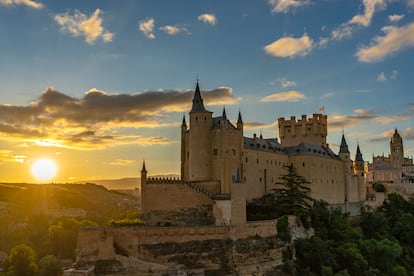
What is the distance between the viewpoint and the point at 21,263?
6009 centimetres

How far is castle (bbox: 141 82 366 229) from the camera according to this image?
151 feet

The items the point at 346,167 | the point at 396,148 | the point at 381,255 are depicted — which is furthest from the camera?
the point at 396,148

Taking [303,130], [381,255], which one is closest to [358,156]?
[303,130]

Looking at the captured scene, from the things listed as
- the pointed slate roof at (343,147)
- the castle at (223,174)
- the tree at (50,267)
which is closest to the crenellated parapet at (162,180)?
the castle at (223,174)

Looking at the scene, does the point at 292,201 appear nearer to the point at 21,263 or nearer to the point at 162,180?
the point at 162,180

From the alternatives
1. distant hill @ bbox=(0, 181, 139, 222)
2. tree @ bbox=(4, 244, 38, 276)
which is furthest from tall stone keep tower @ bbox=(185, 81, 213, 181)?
distant hill @ bbox=(0, 181, 139, 222)

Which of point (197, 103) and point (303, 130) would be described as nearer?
point (197, 103)

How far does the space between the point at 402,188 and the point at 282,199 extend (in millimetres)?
39141

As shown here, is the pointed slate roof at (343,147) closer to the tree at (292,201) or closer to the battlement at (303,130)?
the battlement at (303,130)

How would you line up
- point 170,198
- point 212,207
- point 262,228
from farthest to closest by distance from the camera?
point 170,198 → point 212,207 → point 262,228

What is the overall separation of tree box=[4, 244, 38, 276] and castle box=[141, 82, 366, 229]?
23130 mm

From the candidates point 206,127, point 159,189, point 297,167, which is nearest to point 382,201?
point 297,167

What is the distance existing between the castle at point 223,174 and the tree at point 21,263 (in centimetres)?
2313

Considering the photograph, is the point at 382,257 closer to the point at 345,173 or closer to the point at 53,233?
the point at 345,173
